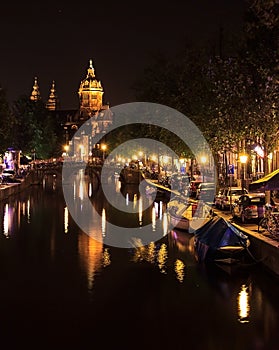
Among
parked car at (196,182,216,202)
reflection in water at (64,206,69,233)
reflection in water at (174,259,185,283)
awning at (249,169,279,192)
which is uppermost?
awning at (249,169,279,192)

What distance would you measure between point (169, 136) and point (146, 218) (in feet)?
38.3

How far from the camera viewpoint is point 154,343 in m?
14.4

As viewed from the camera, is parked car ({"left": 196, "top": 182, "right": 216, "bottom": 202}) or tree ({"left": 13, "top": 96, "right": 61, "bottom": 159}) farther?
tree ({"left": 13, "top": 96, "right": 61, "bottom": 159})

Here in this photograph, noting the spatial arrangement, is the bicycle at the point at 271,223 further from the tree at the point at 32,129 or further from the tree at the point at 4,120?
the tree at the point at 32,129

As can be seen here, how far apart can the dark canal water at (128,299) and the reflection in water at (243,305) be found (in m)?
0.03


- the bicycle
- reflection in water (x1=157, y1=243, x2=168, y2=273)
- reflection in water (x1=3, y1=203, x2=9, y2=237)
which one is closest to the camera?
the bicycle

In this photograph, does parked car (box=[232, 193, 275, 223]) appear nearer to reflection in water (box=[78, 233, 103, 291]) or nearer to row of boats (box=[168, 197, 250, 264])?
row of boats (box=[168, 197, 250, 264])

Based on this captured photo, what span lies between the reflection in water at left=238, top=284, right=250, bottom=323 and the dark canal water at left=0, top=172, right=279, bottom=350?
0.03 meters

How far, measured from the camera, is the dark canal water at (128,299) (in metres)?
14.8

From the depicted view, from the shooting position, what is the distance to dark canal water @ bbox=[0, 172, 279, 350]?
1477 cm

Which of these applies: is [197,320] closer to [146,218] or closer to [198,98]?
[146,218]

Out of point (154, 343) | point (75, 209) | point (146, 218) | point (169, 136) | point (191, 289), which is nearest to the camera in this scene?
point (154, 343)

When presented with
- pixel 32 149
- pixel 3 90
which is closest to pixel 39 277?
pixel 3 90

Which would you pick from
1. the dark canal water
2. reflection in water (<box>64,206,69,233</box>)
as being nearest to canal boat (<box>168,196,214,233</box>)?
the dark canal water
